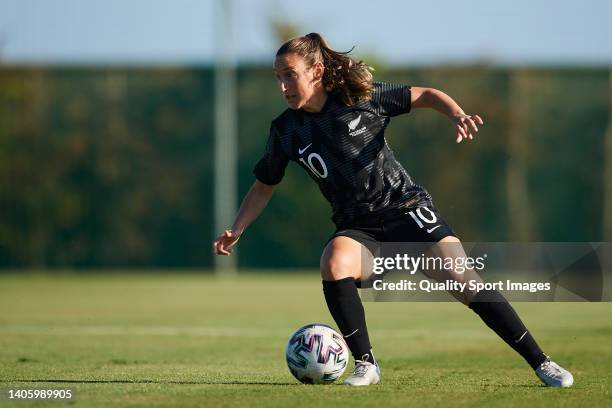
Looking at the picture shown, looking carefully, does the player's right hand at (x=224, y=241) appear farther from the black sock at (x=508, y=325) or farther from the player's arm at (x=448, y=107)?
the black sock at (x=508, y=325)

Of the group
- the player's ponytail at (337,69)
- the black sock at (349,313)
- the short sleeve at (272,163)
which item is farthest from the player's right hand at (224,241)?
the player's ponytail at (337,69)

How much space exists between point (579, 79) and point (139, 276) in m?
9.79

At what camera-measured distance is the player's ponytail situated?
5.88 metres

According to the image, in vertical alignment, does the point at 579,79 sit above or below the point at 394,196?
above

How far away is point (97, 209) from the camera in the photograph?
22.2 m

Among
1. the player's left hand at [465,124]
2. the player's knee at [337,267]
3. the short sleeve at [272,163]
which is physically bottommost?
the player's knee at [337,267]

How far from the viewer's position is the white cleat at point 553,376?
559cm

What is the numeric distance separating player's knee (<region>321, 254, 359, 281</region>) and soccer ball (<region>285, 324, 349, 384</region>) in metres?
0.38

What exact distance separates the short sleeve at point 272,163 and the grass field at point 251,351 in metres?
1.14

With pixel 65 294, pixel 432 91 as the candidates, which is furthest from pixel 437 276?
pixel 65 294

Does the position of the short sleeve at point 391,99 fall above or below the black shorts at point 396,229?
above

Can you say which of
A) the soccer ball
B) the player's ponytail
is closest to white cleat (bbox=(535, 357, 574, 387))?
the soccer ball

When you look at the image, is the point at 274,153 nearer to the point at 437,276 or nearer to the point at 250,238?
the point at 437,276

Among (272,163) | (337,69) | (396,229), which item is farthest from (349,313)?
(337,69)
